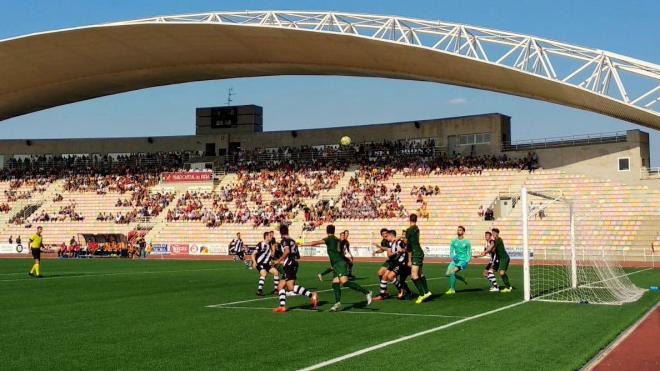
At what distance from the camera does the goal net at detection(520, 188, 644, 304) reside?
58.2ft

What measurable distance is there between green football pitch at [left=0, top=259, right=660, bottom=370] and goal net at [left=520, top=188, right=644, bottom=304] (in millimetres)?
1013

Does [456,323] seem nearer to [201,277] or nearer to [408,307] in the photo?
[408,307]

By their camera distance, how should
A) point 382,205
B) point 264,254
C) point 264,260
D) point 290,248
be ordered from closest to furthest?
point 290,248 < point 264,260 < point 264,254 < point 382,205

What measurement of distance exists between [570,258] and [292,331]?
1869cm

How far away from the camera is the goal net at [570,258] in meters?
17.8

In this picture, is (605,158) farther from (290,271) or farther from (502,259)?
(290,271)

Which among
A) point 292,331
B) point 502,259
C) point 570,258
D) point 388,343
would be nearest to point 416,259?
point 502,259

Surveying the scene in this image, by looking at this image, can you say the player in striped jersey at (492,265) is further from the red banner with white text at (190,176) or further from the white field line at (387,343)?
the red banner with white text at (190,176)

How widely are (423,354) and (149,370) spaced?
352 cm

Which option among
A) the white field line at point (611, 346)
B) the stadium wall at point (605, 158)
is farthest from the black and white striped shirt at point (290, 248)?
the stadium wall at point (605, 158)

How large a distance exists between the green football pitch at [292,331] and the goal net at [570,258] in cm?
101

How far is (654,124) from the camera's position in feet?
139

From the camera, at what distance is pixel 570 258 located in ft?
91.6

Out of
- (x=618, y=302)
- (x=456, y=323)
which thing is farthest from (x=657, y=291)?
(x=456, y=323)
